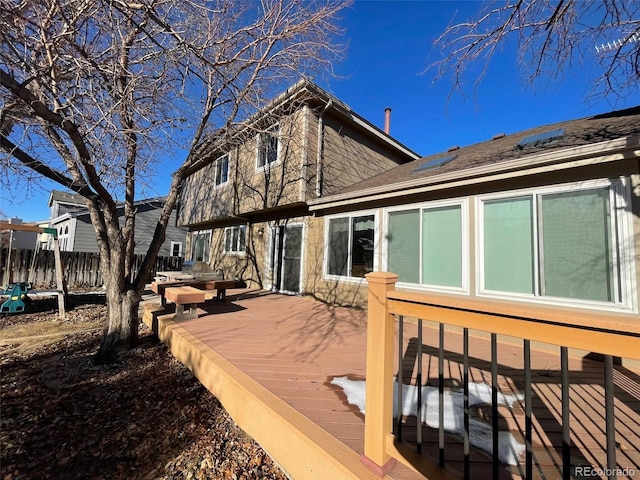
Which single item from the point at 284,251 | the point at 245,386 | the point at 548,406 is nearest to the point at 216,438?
the point at 245,386

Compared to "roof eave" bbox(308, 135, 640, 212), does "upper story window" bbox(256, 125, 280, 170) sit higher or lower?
higher

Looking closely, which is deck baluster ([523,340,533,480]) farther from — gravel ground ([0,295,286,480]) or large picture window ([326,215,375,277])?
large picture window ([326,215,375,277])

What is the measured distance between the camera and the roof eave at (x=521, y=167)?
355 centimetres

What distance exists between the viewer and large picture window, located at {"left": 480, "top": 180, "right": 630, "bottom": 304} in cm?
368

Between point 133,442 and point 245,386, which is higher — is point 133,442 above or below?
below

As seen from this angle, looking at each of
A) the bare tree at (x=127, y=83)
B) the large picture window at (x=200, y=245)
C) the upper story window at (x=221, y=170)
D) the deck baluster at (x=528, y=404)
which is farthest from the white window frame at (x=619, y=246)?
the large picture window at (x=200, y=245)

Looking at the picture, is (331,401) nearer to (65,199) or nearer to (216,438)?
(216,438)

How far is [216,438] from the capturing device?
272 cm

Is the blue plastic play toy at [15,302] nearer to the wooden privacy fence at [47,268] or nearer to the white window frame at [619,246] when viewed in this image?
the wooden privacy fence at [47,268]

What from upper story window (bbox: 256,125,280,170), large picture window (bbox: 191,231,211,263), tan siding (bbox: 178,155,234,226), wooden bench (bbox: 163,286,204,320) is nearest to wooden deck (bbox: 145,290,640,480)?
wooden bench (bbox: 163,286,204,320)

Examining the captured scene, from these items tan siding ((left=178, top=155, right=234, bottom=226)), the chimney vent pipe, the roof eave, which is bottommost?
the roof eave

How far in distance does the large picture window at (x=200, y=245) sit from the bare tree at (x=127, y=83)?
27.6ft

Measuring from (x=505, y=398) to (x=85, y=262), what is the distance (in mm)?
16336

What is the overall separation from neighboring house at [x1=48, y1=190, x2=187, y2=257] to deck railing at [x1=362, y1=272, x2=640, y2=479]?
15.9 meters
